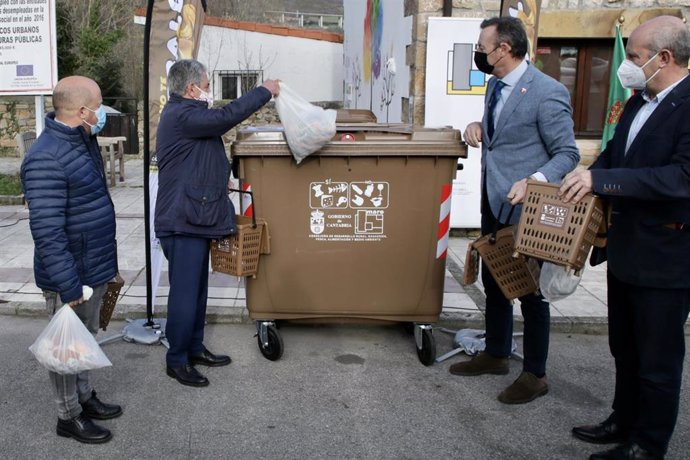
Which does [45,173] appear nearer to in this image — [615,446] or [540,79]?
[540,79]

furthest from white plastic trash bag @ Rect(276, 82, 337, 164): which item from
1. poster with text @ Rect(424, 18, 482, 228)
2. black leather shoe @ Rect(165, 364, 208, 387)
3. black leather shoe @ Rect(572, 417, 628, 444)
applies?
poster with text @ Rect(424, 18, 482, 228)

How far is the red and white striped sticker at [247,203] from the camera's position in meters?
4.28

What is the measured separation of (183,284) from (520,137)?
2052mm

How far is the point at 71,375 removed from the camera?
3.32 meters

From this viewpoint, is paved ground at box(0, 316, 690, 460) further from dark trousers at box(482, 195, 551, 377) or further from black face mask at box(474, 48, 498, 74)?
black face mask at box(474, 48, 498, 74)

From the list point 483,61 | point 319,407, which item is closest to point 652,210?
point 483,61

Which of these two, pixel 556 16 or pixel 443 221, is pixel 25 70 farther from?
pixel 443 221

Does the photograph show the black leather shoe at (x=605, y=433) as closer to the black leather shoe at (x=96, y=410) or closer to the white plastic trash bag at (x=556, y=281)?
the white plastic trash bag at (x=556, y=281)

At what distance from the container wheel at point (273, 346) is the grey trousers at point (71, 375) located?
4.09ft

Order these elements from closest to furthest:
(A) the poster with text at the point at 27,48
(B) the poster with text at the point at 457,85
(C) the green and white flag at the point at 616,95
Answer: (B) the poster with text at the point at 457,85 < (C) the green and white flag at the point at 616,95 < (A) the poster with text at the point at 27,48

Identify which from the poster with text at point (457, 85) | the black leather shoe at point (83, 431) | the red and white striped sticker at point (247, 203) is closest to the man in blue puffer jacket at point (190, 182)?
the red and white striped sticker at point (247, 203)

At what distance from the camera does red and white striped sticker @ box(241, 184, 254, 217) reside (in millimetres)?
4277

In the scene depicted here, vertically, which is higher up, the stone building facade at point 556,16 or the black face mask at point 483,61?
the stone building facade at point 556,16

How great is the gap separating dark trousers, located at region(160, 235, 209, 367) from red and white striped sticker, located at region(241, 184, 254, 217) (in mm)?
366
